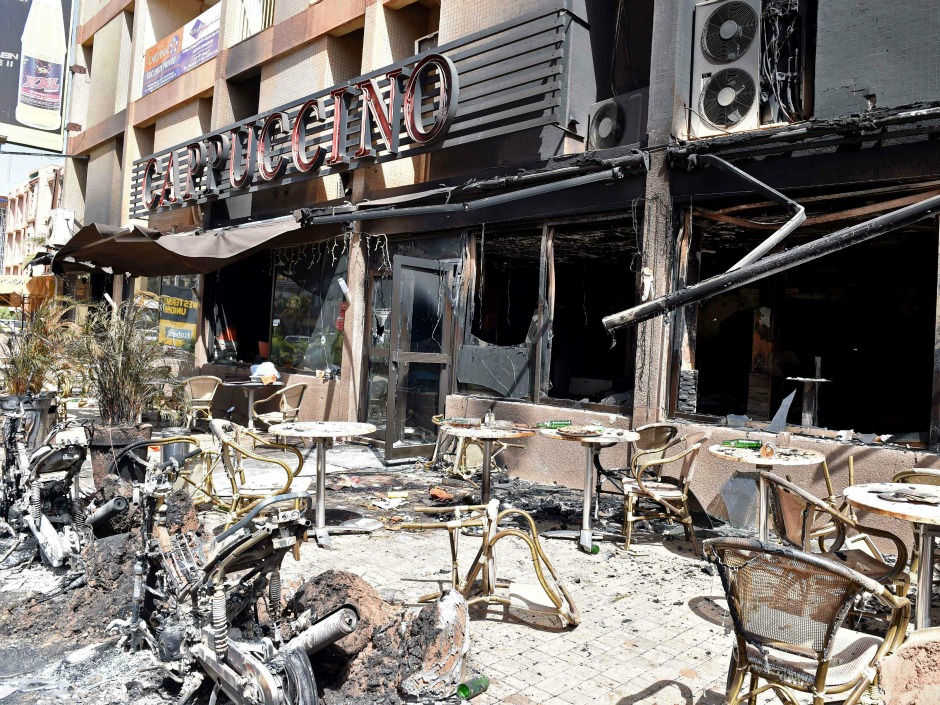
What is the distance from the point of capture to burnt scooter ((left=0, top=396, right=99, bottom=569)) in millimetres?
4848

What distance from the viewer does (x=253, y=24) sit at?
1470 centimetres

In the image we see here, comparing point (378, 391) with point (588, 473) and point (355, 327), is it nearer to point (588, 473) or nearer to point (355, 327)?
point (355, 327)

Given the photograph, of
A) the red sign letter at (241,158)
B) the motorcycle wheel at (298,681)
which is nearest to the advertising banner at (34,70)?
the red sign letter at (241,158)

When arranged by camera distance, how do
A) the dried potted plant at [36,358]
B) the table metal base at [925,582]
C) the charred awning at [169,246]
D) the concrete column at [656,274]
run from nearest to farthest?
1. the table metal base at [925,582]
2. the concrete column at [656,274]
3. the dried potted plant at [36,358]
4. the charred awning at [169,246]

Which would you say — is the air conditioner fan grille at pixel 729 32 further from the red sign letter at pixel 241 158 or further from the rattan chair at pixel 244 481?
the red sign letter at pixel 241 158

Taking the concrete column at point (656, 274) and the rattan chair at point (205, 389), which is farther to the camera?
the rattan chair at point (205, 389)

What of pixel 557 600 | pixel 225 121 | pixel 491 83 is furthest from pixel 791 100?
pixel 225 121

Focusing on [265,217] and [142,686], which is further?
[265,217]

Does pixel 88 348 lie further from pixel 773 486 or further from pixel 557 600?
pixel 773 486

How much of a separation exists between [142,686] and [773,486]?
3457mm

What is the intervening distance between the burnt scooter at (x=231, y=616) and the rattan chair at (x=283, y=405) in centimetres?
680

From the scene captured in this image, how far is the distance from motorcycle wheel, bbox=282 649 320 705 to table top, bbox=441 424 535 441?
3335 millimetres

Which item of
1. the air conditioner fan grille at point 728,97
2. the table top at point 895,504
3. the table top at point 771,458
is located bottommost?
the table top at point 895,504

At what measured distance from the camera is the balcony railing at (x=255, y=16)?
1462 centimetres
